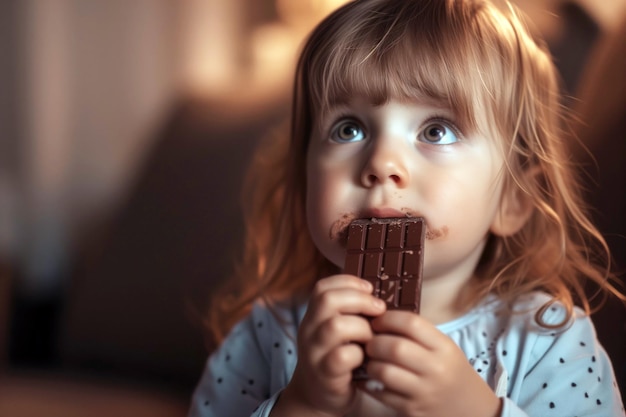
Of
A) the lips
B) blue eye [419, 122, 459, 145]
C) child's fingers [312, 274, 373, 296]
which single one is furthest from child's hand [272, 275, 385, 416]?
blue eye [419, 122, 459, 145]

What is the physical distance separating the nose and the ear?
205 millimetres

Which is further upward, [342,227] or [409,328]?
[342,227]

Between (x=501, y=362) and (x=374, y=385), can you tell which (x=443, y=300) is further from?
(x=374, y=385)

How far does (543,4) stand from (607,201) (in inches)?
41.0

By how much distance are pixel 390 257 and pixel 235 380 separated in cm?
40

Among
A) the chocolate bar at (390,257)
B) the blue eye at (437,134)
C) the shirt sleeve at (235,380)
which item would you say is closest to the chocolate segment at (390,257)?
the chocolate bar at (390,257)

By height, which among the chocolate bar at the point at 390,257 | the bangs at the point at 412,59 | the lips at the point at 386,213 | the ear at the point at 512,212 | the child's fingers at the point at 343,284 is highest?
the bangs at the point at 412,59

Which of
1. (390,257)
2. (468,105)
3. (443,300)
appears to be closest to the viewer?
(390,257)

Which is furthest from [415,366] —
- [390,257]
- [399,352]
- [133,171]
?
[133,171]

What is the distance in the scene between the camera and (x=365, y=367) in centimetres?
83

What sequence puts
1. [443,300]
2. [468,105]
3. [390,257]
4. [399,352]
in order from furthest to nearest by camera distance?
[443,300] < [468,105] < [390,257] < [399,352]

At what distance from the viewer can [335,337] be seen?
2.68 feet

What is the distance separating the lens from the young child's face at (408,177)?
0.98 meters

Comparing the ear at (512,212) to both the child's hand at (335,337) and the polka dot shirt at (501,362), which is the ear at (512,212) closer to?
the polka dot shirt at (501,362)
